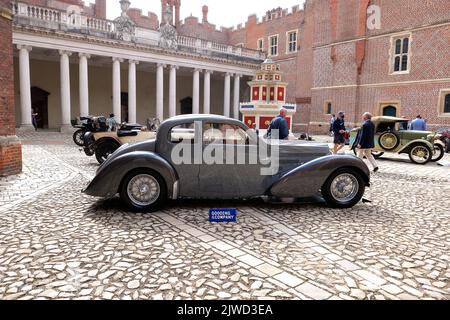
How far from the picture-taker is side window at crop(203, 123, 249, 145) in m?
5.32

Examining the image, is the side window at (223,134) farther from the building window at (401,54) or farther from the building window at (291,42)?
the building window at (291,42)

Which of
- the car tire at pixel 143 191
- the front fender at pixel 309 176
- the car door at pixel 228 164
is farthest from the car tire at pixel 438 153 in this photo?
the car tire at pixel 143 191

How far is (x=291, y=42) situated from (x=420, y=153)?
82.4 ft

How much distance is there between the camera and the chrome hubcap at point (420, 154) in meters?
11.9

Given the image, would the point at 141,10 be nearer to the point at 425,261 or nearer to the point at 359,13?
the point at 359,13

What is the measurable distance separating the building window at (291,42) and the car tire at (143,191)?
3188 cm

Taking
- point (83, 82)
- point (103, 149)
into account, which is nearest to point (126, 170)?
point (103, 149)

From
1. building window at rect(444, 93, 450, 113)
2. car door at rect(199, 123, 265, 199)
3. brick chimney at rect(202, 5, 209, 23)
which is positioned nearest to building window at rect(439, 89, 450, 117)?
building window at rect(444, 93, 450, 113)

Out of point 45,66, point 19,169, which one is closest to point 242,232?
point 19,169

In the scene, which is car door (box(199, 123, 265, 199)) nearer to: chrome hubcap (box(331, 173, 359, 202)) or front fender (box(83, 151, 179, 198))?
front fender (box(83, 151, 179, 198))

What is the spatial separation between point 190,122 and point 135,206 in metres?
1.65

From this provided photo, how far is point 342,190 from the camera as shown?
570 centimetres

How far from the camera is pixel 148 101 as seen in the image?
3234 centimetres

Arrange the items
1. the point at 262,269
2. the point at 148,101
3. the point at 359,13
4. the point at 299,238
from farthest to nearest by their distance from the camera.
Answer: the point at 148,101 → the point at 359,13 → the point at 299,238 → the point at 262,269
